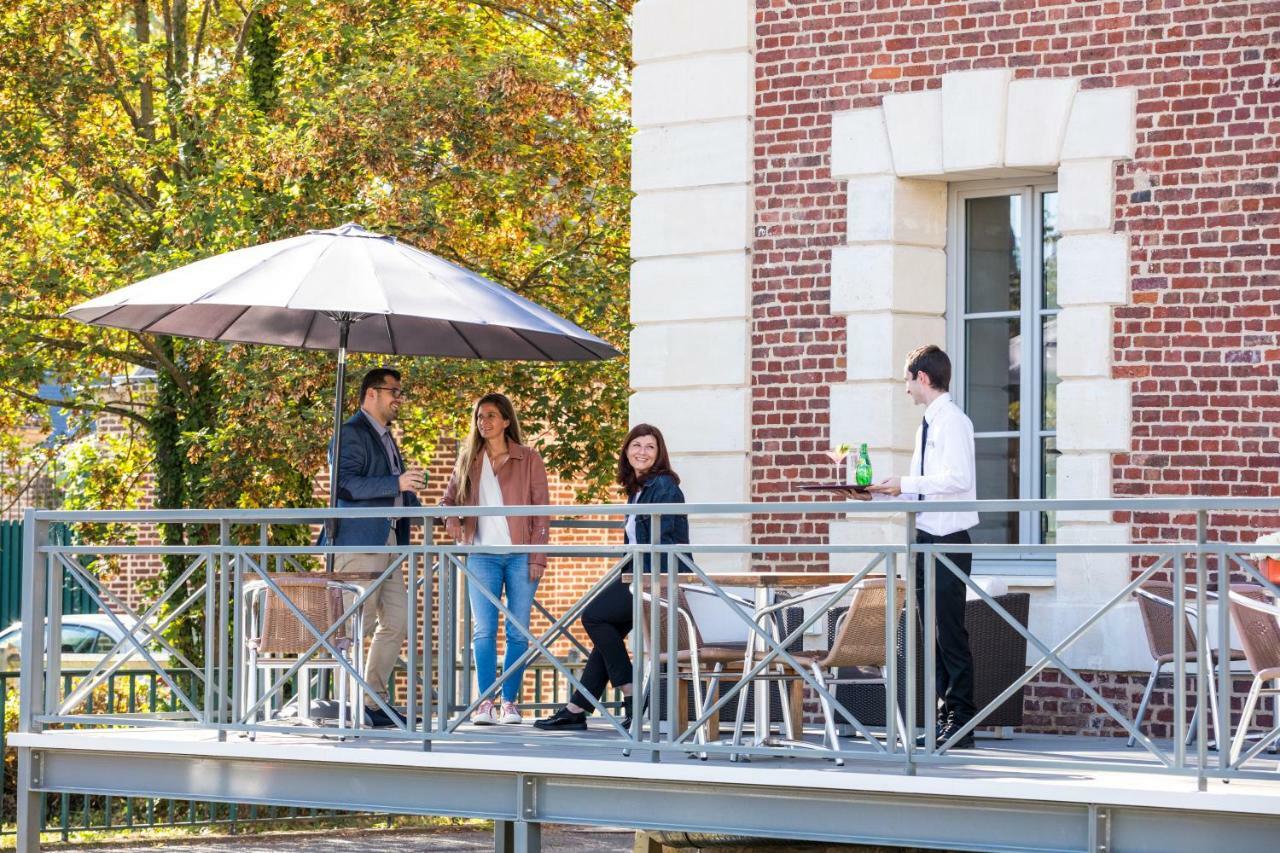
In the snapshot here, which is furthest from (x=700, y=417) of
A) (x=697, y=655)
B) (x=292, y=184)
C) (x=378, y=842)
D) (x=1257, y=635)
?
(x=292, y=184)

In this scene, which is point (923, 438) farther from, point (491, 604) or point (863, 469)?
point (491, 604)

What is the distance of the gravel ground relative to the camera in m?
A: 12.1

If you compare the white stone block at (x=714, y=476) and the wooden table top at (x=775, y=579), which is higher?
the white stone block at (x=714, y=476)

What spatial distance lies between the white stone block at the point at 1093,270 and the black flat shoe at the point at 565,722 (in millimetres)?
3107

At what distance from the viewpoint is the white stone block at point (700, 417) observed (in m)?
10.4

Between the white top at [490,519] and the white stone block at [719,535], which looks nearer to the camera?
the white top at [490,519]

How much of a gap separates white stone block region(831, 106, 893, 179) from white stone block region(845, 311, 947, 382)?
2.51 ft

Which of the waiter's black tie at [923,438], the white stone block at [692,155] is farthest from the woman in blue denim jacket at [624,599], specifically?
the white stone block at [692,155]

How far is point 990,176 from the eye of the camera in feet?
32.9

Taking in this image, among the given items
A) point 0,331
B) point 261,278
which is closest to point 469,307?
point 261,278

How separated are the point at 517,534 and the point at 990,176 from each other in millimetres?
3037

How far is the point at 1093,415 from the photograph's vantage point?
9.45 meters

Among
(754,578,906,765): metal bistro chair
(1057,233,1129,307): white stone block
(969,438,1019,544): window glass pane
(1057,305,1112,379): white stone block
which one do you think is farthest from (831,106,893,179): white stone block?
(754,578,906,765): metal bistro chair

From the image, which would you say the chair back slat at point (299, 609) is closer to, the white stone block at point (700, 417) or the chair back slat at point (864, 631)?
the chair back slat at point (864, 631)
